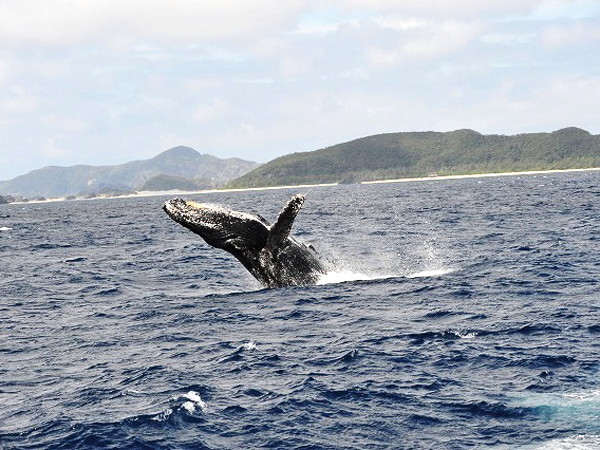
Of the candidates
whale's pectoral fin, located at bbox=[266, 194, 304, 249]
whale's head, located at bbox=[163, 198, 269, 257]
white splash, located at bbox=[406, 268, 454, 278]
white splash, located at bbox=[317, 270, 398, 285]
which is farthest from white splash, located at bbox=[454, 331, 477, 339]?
white splash, located at bbox=[406, 268, 454, 278]

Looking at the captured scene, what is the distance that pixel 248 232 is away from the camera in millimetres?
18188

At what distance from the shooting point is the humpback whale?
1764 centimetres

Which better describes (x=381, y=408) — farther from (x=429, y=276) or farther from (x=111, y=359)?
(x=429, y=276)

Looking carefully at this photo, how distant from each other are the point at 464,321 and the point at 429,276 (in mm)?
7295

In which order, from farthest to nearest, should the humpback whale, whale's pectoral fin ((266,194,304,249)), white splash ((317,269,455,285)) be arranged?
white splash ((317,269,455,285))
the humpback whale
whale's pectoral fin ((266,194,304,249))

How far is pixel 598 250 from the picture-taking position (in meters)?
28.7

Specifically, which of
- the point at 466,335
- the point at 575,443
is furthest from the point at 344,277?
the point at 575,443

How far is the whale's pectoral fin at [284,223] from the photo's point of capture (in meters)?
16.8

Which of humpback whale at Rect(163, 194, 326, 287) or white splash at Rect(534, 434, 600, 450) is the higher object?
humpback whale at Rect(163, 194, 326, 287)

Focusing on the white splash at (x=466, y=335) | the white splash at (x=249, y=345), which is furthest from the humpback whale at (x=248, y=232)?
the white splash at (x=466, y=335)

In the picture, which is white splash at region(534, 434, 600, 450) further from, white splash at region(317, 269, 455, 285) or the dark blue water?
white splash at region(317, 269, 455, 285)

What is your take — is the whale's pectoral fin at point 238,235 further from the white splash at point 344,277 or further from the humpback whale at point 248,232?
the white splash at point 344,277

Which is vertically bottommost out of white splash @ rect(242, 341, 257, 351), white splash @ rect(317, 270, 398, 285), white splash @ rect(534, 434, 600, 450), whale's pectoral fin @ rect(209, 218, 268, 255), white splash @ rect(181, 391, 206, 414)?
white splash @ rect(534, 434, 600, 450)

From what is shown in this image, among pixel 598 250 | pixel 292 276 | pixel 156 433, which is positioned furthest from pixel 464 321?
pixel 598 250
